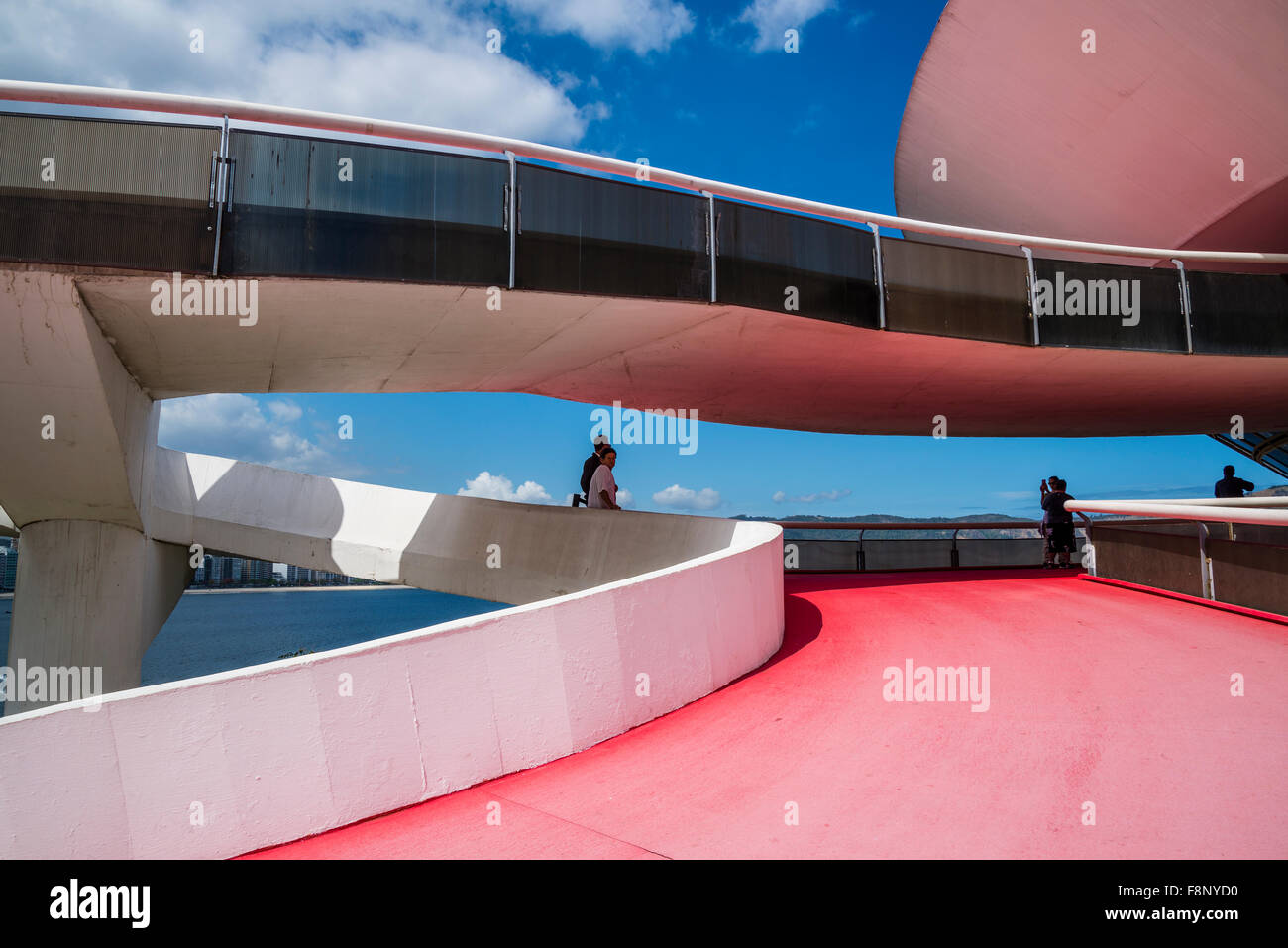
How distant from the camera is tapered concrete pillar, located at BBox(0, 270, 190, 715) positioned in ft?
27.1

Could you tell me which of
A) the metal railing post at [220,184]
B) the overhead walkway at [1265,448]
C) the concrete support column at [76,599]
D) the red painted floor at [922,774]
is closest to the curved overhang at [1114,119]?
the overhead walkway at [1265,448]

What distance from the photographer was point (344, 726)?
390cm

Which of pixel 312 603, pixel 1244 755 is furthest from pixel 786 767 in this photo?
pixel 312 603

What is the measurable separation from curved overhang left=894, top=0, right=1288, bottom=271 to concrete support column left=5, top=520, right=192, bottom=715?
72.7ft

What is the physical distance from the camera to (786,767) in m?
4.28

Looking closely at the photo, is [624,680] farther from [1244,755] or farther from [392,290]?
[392,290]

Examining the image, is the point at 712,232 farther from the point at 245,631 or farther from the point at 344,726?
the point at 245,631

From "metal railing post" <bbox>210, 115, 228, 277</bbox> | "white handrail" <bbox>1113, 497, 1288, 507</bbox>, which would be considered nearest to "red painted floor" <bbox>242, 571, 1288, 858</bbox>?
"white handrail" <bbox>1113, 497, 1288, 507</bbox>

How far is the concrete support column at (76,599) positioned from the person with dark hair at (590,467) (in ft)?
24.8

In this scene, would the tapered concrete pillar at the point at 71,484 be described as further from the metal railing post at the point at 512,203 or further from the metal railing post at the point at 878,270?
the metal railing post at the point at 878,270

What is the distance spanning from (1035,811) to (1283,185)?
21686 millimetres

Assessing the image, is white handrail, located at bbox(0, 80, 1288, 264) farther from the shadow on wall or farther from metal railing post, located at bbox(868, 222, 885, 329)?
the shadow on wall

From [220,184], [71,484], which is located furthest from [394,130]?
[71,484]

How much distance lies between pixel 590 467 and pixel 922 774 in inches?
382
